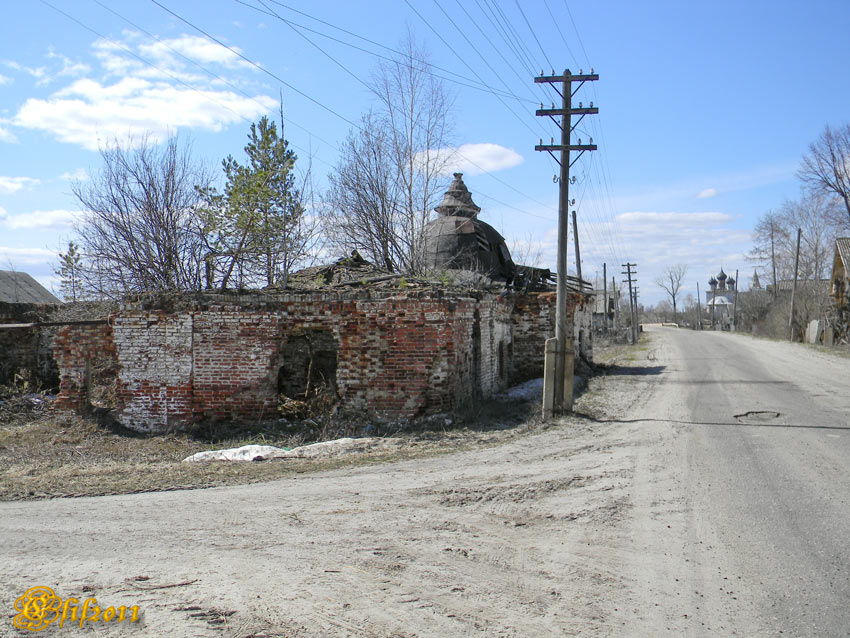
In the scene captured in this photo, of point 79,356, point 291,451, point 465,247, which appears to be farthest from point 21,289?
point 291,451

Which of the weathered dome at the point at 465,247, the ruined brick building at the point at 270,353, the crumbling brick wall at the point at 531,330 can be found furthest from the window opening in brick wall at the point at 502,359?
the weathered dome at the point at 465,247

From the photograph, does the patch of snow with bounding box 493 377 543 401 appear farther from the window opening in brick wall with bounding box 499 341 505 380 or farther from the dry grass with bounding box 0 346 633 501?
the dry grass with bounding box 0 346 633 501

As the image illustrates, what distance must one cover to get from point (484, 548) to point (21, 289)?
38.9 metres

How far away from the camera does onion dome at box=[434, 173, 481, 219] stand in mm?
24016

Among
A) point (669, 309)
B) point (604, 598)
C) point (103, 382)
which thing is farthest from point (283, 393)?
point (669, 309)

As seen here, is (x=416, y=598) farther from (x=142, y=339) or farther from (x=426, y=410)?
(x=142, y=339)

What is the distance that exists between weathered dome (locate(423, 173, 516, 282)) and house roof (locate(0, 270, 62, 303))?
73.5ft

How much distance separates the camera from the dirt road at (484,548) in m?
3.85

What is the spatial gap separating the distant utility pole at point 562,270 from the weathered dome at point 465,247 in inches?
323

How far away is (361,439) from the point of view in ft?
32.1

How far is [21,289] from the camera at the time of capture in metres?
35.9

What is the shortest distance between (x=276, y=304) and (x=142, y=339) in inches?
99.6

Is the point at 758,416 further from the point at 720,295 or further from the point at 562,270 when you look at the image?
the point at 720,295

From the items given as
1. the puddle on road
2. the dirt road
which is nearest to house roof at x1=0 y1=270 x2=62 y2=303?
the dirt road
